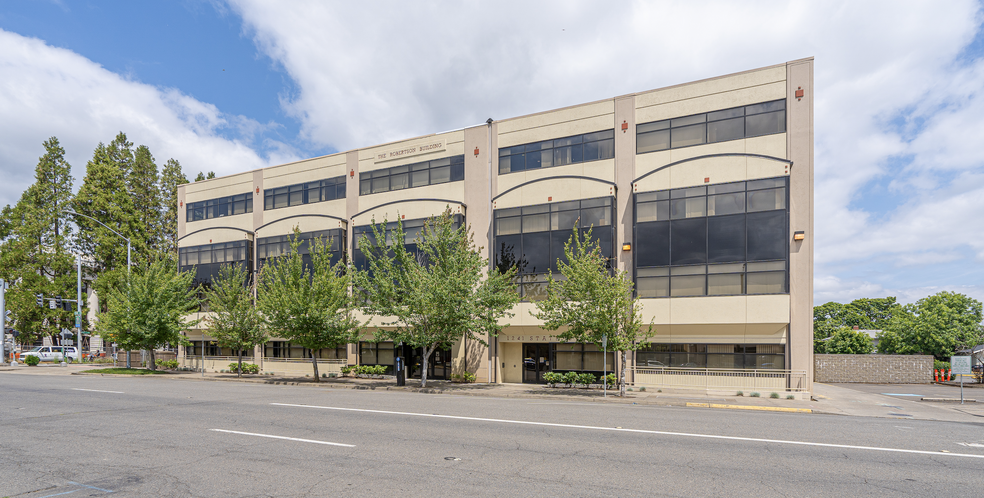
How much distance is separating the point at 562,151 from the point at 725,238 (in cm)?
895

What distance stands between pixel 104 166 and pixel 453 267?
1719 inches

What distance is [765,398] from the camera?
20.4 metres

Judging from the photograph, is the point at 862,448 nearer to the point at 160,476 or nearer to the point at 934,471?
the point at 934,471

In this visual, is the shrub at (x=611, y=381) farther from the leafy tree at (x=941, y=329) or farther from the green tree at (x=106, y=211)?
the green tree at (x=106, y=211)

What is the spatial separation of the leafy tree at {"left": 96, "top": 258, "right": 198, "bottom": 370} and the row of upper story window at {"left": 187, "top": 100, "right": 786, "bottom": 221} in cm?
685

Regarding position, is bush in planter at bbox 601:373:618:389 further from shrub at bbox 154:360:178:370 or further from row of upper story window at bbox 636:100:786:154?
shrub at bbox 154:360:178:370

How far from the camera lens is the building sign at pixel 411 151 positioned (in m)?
29.7

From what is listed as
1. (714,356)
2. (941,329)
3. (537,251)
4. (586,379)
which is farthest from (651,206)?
(941,329)

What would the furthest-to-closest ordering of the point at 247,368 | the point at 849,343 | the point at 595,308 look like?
the point at 849,343 < the point at 247,368 < the point at 595,308

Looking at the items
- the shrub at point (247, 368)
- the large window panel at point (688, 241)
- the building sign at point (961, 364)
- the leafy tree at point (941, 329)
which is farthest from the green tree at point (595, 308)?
the leafy tree at point (941, 329)

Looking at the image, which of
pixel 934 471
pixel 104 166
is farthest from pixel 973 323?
pixel 104 166

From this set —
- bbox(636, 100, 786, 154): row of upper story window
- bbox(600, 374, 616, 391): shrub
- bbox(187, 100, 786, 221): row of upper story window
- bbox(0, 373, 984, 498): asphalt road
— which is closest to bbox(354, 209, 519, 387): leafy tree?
bbox(187, 100, 786, 221): row of upper story window

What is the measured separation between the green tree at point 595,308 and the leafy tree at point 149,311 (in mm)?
24536

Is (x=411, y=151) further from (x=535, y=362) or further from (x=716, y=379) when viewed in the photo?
(x=716, y=379)
